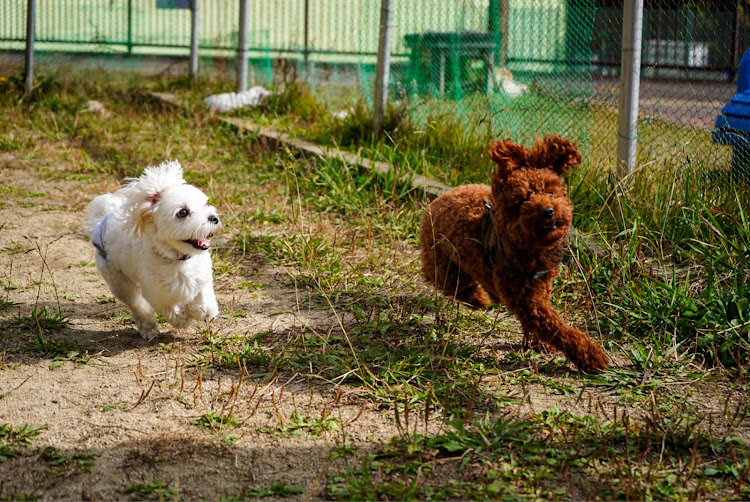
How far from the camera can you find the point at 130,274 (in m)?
4.04

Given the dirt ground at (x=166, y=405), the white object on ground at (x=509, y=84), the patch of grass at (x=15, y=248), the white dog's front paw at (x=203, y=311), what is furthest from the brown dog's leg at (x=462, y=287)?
the patch of grass at (x=15, y=248)

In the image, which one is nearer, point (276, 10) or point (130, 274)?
point (130, 274)

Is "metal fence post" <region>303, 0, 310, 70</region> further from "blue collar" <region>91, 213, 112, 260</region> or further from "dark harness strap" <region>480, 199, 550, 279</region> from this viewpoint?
"dark harness strap" <region>480, 199, 550, 279</region>

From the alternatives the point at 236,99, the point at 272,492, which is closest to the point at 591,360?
the point at 272,492

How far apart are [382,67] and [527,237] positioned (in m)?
4.22

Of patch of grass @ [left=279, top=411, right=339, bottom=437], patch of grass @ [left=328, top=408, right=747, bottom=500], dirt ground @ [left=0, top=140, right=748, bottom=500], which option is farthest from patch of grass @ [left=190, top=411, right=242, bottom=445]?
patch of grass @ [left=328, top=408, right=747, bottom=500]

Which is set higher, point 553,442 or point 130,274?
point 130,274

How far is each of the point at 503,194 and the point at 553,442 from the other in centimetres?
117

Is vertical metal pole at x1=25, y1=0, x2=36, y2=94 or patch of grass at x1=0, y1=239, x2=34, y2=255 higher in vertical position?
vertical metal pole at x1=25, y1=0, x2=36, y2=94

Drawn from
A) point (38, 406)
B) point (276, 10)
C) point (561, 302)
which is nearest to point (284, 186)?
point (561, 302)

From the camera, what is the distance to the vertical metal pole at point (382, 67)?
23.5 ft

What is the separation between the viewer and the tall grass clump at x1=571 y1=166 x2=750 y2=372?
145 inches

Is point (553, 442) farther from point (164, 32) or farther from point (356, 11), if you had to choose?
point (164, 32)

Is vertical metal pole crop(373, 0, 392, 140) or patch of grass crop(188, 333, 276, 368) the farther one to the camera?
vertical metal pole crop(373, 0, 392, 140)
